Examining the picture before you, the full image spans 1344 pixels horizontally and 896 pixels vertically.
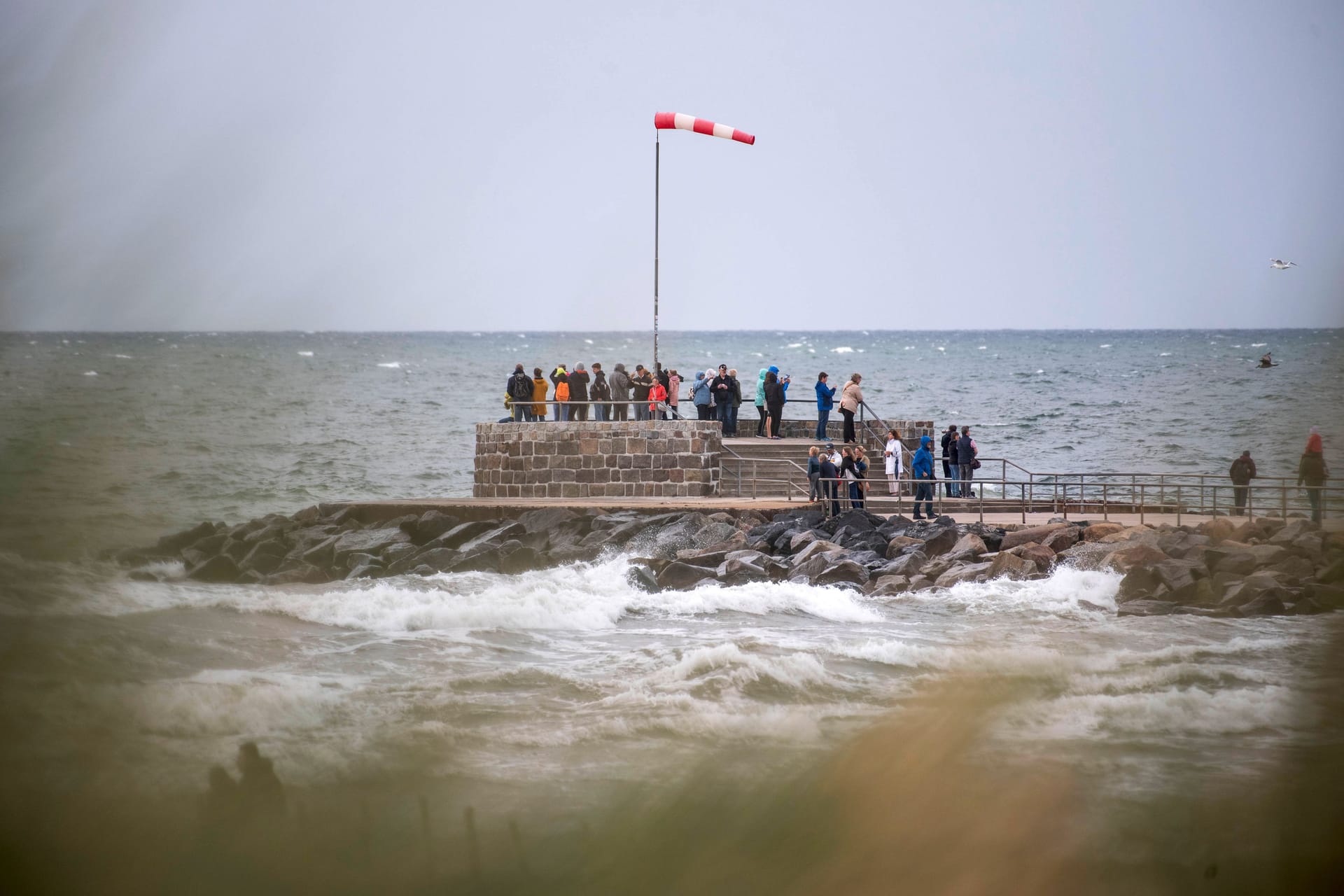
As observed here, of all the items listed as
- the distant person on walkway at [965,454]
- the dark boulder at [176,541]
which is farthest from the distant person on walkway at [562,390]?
the dark boulder at [176,541]

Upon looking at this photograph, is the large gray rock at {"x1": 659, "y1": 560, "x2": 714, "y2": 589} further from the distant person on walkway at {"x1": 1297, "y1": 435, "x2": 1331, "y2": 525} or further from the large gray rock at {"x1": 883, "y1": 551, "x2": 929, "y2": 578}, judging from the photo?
the distant person on walkway at {"x1": 1297, "y1": 435, "x2": 1331, "y2": 525}

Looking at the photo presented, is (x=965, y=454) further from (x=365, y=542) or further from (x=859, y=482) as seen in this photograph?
(x=365, y=542)

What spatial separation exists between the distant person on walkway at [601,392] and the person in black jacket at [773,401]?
9.06 feet

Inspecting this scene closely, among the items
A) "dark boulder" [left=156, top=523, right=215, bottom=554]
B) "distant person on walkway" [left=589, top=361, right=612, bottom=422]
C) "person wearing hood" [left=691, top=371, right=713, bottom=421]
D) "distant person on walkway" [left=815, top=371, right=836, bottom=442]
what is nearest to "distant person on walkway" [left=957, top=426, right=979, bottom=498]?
"distant person on walkway" [left=815, top=371, right=836, bottom=442]

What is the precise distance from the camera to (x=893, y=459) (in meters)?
19.5

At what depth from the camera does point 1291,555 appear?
12.6m

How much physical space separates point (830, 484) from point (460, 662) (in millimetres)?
8894

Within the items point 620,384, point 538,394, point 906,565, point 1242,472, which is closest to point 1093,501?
point 1242,472

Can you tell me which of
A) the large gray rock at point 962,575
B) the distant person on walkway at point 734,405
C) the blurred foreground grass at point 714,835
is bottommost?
the large gray rock at point 962,575

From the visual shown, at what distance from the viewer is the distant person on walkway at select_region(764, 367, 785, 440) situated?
→ 20.6 meters

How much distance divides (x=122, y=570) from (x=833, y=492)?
14918 millimetres

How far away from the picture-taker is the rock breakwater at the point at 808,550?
12.8 m

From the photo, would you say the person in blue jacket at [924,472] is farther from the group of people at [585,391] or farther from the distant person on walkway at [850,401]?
the group of people at [585,391]

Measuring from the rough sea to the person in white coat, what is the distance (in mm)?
6913
